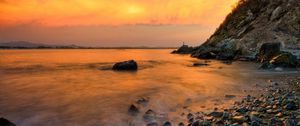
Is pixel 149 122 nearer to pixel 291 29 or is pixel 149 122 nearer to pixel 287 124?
pixel 287 124

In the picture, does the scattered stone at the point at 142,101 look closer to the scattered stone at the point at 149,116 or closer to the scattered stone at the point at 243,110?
the scattered stone at the point at 149,116

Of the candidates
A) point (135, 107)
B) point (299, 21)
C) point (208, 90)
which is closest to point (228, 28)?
point (299, 21)

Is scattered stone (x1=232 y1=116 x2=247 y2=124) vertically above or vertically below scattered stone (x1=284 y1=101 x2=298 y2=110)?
below

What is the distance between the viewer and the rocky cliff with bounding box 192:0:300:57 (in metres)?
52.3

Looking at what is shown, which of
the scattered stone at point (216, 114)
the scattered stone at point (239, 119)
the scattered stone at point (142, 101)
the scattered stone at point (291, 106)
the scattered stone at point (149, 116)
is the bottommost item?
the scattered stone at point (142, 101)

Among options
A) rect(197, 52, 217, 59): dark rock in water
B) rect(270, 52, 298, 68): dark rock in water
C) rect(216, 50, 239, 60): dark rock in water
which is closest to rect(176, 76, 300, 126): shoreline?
rect(270, 52, 298, 68): dark rock in water

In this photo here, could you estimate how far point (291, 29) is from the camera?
5334 centimetres

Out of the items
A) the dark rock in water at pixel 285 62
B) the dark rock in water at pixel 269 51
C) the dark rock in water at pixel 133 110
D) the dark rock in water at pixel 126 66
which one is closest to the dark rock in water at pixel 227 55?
the dark rock in water at pixel 269 51

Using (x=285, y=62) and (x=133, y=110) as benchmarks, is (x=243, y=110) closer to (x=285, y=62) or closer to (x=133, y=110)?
(x=133, y=110)

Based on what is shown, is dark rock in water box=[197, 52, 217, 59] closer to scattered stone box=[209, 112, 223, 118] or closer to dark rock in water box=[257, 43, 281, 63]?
dark rock in water box=[257, 43, 281, 63]

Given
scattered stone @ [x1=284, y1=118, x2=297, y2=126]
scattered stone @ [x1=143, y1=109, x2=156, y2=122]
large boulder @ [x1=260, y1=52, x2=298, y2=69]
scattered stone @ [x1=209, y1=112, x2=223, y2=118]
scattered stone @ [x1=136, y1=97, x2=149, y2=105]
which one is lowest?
scattered stone @ [x1=136, y1=97, x2=149, y2=105]

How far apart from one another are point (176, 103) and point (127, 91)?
4.65 m

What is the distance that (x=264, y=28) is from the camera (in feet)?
187

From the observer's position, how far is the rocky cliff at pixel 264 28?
5234cm
